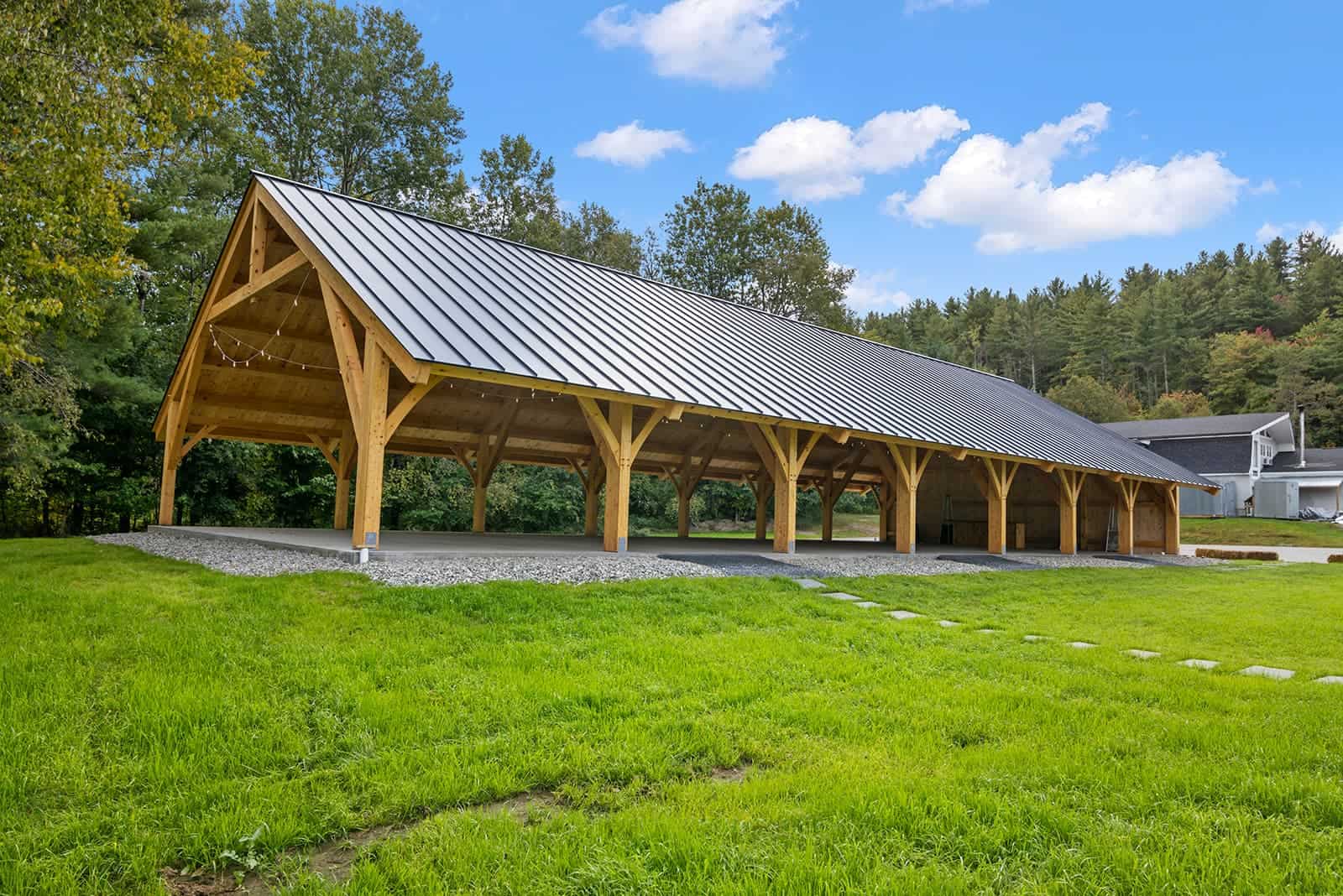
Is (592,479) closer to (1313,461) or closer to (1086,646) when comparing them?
(1086,646)

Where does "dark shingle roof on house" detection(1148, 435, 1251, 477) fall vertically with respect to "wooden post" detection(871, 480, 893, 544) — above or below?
above

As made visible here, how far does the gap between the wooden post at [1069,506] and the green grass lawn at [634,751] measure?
1181cm

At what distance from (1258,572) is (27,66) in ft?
71.2

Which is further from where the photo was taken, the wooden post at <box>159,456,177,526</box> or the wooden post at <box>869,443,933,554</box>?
the wooden post at <box>159,456,177,526</box>

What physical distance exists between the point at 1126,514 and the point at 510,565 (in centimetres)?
1768

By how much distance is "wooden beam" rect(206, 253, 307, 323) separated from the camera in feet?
34.6

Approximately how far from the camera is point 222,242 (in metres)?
20.1

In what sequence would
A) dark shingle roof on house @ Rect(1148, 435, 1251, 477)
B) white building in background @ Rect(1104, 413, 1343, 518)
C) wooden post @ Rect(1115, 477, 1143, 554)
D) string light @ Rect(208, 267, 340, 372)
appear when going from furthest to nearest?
1. dark shingle roof on house @ Rect(1148, 435, 1251, 477)
2. white building in background @ Rect(1104, 413, 1343, 518)
3. wooden post @ Rect(1115, 477, 1143, 554)
4. string light @ Rect(208, 267, 340, 372)

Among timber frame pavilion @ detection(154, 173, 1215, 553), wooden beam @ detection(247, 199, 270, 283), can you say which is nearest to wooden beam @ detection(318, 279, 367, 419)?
timber frame pavilion @ detection(154, 173, 1215, 553)

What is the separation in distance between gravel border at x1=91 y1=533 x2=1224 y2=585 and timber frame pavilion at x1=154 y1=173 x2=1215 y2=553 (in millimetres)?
832

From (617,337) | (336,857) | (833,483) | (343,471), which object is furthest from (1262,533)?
(336,857)

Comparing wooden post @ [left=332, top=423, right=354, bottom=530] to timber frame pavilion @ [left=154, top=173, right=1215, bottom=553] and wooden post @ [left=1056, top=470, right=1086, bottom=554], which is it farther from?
wooden post @ [left=1056, top=470, right=1086, bottom=554]

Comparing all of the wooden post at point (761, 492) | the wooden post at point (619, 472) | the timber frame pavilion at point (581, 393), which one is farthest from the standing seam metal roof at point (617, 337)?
the wooden post at point (761, 492)

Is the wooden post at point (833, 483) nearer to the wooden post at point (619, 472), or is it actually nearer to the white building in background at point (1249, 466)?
the wooden post at point (619, 472)
